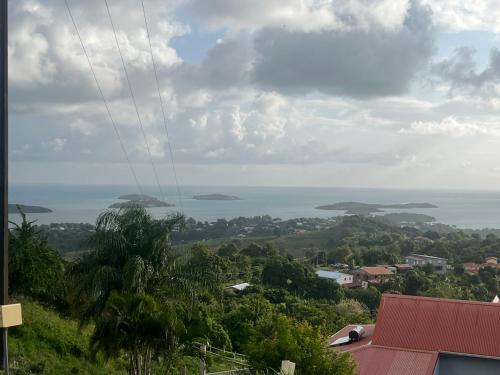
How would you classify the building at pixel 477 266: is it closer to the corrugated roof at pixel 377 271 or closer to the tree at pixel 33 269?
the corrugated roof at pixel 377 271

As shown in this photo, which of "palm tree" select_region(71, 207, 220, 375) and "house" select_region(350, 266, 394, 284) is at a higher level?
"palm tree" select_region(71, 207, 220, 375)

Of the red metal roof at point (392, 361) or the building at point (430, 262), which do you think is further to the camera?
the building at point (430, 262)

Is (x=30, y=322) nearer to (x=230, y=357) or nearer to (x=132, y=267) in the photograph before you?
(x=132, y=267)

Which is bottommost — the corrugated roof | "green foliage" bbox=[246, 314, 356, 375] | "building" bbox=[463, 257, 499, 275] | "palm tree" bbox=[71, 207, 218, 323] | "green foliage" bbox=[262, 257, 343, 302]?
the corrugated roof

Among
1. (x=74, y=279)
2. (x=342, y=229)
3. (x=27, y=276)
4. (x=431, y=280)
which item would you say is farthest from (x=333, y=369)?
(x=342, y=229)

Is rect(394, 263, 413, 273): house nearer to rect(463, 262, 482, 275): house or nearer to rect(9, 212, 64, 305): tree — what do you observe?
rect(463, 262, 482, 275): house

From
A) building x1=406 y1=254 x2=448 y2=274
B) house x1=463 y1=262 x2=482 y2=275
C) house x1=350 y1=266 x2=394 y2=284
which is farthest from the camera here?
building x1=406 y1=254 x2=448 y2=274

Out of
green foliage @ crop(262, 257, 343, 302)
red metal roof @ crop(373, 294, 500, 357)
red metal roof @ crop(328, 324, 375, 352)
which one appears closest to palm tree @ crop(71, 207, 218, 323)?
red metal roof @ crop(328, 324, 375, 352)

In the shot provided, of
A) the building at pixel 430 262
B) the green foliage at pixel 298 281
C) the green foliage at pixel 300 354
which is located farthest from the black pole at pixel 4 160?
the building at pixel 430 262
